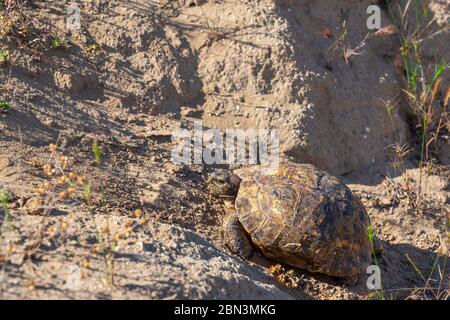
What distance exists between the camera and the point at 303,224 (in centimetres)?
542

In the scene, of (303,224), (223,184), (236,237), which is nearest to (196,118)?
(223,184)

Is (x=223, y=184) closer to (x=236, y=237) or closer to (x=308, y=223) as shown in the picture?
(x=236, y=237)

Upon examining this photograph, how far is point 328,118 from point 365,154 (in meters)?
0.60

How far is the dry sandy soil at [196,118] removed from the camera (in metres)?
4.90

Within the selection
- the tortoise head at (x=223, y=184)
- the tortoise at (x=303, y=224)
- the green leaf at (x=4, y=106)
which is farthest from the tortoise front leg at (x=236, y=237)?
the green leaf at (x=4, y=106)

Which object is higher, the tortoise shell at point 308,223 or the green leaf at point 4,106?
the green leaf at point 4,106

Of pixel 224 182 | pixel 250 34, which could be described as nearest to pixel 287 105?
pixel 250 34

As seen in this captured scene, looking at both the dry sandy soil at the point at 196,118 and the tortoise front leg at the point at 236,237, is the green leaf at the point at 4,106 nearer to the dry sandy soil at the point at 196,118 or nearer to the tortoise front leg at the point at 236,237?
the dry sandy soil at the point at 196,118

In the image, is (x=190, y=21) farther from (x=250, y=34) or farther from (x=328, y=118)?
(x=328, y=118)

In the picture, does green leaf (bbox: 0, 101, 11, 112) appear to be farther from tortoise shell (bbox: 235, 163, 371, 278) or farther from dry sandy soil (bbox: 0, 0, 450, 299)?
tortoise shell (bbox: 235, 163, 371, 278)

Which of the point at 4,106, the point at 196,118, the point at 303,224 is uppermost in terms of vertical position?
the point at 4,106

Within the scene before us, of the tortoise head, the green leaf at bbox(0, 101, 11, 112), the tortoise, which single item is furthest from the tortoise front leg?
the green leaf at bbox(0, 101, 11, 112)

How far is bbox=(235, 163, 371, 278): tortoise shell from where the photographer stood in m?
5.43

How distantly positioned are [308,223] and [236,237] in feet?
2.14
